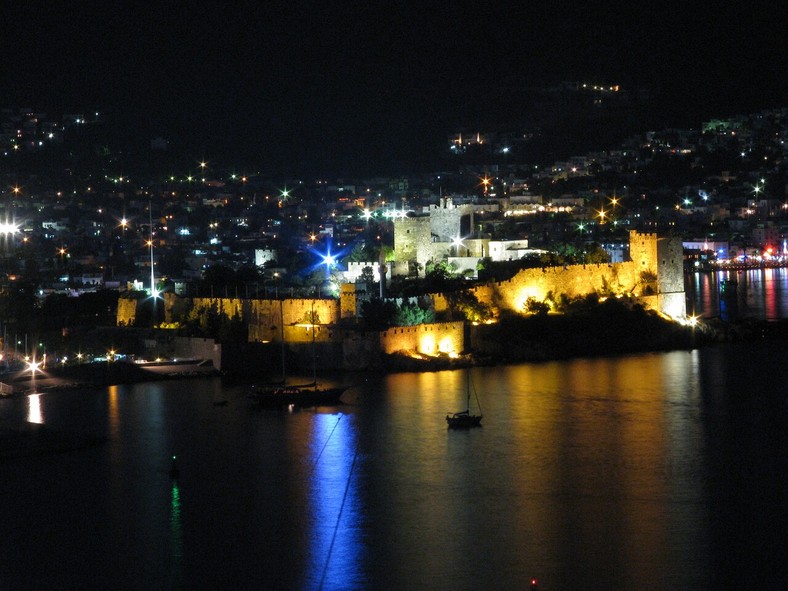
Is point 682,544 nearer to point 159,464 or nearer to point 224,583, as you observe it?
point 224,583

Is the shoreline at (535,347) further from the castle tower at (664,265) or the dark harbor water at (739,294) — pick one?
the dark harbor water at (739,294)

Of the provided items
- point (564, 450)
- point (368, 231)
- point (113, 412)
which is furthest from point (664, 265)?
point (368, 231)

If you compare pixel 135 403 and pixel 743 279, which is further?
pixel 743 279

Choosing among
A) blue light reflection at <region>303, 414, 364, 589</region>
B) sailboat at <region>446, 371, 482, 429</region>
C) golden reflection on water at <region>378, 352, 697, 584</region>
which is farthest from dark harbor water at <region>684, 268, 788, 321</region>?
blue light reflection at <region>303, 414, 364, 589</region>

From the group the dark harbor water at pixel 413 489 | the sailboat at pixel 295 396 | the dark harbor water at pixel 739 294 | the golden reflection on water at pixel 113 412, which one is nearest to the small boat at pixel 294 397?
the sailboat at pixel 295 396

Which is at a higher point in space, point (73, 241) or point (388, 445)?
point (73, 241)

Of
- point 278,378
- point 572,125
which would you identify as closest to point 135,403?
point 278,378
